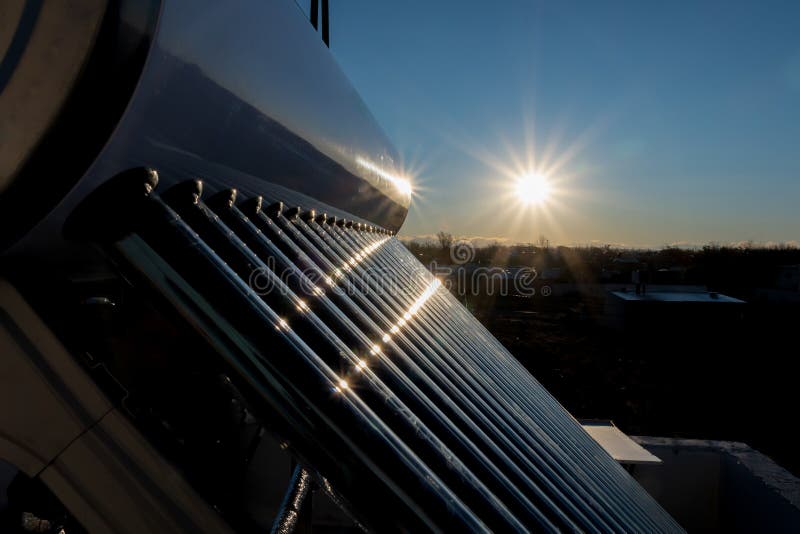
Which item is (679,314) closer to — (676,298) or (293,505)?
(676,298)

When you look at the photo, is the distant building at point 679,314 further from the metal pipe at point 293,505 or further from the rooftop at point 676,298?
the metal pipe at point 293,505


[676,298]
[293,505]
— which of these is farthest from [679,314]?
[293,505]

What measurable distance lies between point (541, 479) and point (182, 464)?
3.43 feet

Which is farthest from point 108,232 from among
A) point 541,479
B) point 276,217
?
point 541,479

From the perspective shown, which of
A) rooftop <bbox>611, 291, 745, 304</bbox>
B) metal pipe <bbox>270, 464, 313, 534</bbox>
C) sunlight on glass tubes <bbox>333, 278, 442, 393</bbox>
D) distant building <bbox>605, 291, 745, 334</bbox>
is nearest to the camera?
sunlight on glass tubes <bbox>333, 278, 442, 393</bbox>

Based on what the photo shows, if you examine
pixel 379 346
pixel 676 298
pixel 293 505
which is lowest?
pixel 293 505

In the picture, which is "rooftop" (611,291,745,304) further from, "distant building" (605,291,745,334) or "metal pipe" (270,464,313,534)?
"metal pipe" (270,464,313,534)

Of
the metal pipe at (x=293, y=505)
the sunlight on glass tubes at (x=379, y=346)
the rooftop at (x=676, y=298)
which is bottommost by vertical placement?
the metal pipe at (x=293, y=505)

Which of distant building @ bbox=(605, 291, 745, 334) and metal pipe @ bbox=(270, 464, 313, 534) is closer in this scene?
metal pipe @ bbox=(270, 464, 313, 534)

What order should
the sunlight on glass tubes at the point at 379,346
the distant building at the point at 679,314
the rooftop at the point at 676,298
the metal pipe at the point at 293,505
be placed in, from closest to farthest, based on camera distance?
the sunlight on glass tubes at the point at 379,346 < the metal pipe at the point at 293,505 < the distant building at the point at 679,314 < the rooftop at the point at 676,298

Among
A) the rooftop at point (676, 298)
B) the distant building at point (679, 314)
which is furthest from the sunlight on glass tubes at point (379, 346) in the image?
the rooftop at point (676, 298)

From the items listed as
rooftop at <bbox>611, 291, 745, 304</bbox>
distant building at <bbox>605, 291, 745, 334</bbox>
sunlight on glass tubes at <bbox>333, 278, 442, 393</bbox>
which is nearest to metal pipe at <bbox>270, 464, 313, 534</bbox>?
sunlight on glass tubes at <bbox>333, 278, 442, 393</bbox>

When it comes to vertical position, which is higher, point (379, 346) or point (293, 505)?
point (379, 346)

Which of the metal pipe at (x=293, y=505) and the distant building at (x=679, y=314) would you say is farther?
the distant building at (x=679, y=314)
